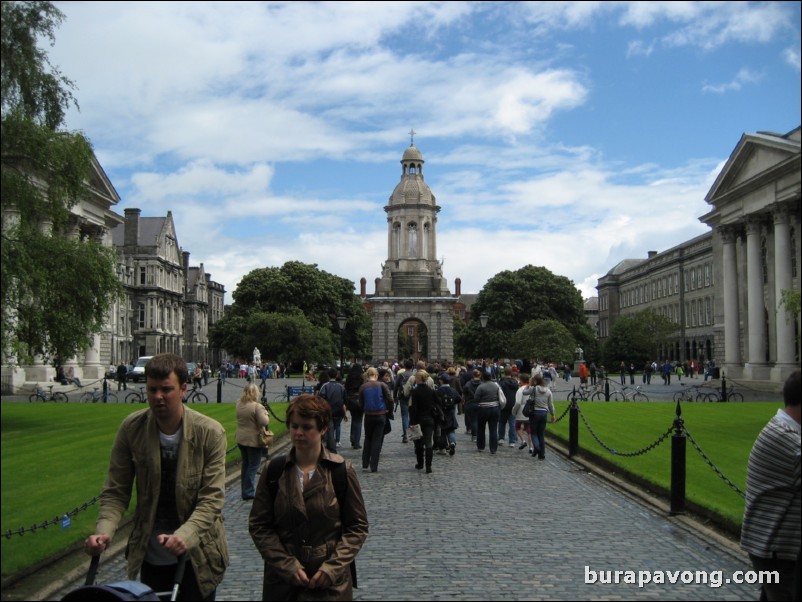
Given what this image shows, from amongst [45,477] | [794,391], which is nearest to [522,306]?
[45,477]

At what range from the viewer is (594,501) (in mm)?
13156

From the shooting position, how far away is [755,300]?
4709 centimetres

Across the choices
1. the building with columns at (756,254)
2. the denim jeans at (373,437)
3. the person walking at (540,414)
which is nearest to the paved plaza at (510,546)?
the denim jeans at (373,437)

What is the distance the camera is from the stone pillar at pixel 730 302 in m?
50.2

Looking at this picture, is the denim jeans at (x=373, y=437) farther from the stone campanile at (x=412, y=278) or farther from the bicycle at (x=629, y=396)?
the stone campanile at (x=412, y=278)

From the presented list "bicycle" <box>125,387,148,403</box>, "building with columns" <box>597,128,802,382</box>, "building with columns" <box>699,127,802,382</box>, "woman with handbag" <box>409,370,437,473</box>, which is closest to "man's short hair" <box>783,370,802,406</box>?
"woman with handbag" <box>409,370,437,473</box>

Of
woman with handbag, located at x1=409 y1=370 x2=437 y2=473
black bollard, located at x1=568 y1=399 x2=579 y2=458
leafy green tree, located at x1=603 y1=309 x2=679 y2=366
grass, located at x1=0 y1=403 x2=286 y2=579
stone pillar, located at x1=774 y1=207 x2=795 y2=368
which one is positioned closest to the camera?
grass, located at x1=0 y1=403 x2=286 y2=579

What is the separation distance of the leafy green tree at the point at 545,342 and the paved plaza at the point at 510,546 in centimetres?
5447

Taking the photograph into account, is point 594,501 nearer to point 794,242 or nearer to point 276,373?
point 794,242

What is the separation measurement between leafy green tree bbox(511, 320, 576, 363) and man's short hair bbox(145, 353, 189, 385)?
211 feet

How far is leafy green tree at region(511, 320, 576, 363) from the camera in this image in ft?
227

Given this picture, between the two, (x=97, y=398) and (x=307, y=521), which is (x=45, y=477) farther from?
(x=97, y=398)

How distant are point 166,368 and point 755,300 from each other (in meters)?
46.7

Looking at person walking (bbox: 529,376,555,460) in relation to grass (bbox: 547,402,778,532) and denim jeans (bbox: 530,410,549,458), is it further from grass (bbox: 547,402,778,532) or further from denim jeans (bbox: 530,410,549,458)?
grass (bbox: 547,402,778,532)
